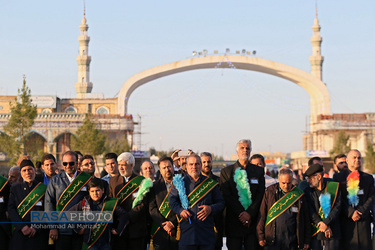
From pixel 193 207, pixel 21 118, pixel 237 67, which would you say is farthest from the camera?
pixel 237 67

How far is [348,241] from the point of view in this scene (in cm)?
871

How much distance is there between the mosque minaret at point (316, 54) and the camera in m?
79.0

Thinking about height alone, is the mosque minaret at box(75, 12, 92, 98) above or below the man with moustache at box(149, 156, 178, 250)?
above

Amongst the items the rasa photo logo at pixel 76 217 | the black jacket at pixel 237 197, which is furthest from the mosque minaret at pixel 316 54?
the rasa photo logo at pixel 76 217

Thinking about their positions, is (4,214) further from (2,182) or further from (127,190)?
(127,190)

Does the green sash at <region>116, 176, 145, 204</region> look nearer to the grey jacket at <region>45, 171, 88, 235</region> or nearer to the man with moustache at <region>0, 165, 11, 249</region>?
the grey jacket at <region>45, 171, 88, 235</region>

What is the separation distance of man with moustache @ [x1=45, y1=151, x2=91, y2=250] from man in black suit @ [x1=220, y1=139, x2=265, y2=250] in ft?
6.40

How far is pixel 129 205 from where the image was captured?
851 cm

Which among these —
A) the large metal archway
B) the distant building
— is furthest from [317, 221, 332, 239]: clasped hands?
the large metal archway

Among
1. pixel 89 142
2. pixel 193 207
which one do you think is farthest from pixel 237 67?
pixel 193 207

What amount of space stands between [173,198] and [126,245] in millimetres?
1077

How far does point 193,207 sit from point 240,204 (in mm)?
901

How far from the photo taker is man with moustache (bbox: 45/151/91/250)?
8008mm

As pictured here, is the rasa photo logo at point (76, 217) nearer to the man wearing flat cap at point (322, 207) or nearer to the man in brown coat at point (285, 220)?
the man in brown coat at point (285, 220)
